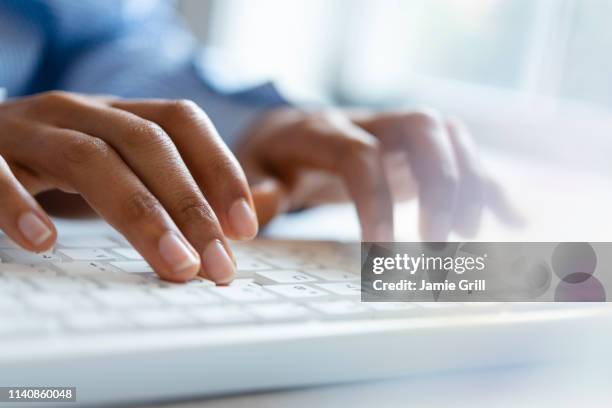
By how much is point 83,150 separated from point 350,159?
0.27m

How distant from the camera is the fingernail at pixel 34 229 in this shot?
35 cm

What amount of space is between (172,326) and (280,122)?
51cm

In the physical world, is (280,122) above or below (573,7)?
below

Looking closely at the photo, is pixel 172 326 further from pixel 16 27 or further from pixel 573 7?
pixel 573 7

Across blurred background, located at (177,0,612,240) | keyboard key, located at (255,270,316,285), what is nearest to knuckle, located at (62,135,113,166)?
keyboard key, located at (255,270,316,285)

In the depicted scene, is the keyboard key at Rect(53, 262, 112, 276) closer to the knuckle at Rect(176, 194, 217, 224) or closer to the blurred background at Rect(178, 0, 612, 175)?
the knuckle at Rect(176, 194, 217, 224)

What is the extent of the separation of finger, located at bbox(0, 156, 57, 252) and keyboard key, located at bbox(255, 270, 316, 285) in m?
0.10

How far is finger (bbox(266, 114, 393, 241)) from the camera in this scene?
1.90 feet

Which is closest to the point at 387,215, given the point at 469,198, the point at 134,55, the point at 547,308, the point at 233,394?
the point at 469,198

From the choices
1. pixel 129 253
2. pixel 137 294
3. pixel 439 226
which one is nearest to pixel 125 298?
pixel 137 294

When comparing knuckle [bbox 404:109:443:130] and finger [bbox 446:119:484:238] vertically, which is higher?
knuckle [bbox 404:109:443:130]

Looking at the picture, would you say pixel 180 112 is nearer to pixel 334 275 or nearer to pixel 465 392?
pixel 334 275

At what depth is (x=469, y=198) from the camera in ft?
2.01

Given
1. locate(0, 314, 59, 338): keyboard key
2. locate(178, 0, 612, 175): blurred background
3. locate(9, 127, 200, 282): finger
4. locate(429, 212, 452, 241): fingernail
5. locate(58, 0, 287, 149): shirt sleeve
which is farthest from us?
locate(178, 0, 612, 175): blurred background
